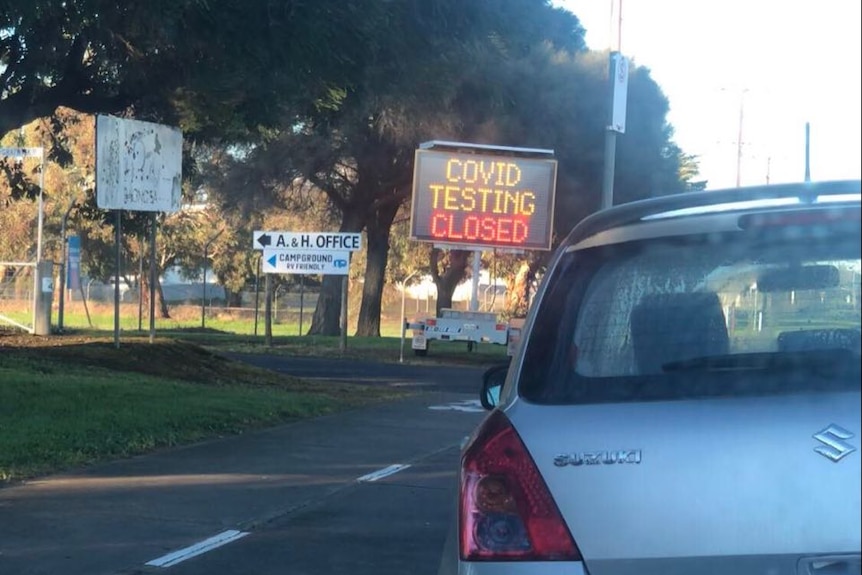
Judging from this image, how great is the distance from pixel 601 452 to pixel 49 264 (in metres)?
20.4

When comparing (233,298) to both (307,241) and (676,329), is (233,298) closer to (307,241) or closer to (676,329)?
(307,241)

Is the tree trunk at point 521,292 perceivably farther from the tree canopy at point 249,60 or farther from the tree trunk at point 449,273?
the tree canopy at point 249,60

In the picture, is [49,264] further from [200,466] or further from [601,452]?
[601,452]

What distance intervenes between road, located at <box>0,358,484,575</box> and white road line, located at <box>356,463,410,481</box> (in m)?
0.01

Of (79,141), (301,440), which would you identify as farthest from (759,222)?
(79,141)

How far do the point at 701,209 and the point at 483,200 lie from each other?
2107 centimetres

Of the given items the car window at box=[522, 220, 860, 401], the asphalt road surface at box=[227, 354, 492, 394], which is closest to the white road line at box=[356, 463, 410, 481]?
the car window at box=[522, 220, 860, 401]

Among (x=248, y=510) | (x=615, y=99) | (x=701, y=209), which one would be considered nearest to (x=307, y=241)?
(x=615, y=99)

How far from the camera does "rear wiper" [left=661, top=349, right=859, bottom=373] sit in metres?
3.05

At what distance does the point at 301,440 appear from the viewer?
11.7 meters

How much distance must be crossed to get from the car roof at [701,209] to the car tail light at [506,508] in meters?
0.69

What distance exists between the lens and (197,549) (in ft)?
23.3

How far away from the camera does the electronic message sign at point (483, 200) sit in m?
24.5

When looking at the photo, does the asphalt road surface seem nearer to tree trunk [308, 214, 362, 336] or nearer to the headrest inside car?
tree trunk [308, 214, 362, 336]
